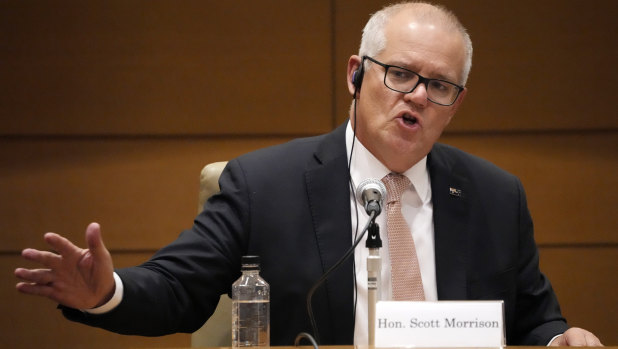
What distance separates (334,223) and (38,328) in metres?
1.82

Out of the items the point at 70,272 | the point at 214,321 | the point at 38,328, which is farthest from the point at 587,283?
the point at 70,272

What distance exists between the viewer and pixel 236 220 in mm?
1981

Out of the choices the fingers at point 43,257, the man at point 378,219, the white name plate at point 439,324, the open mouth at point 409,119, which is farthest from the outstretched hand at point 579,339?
the fingers at point 43,257

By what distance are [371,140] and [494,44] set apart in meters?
1.43

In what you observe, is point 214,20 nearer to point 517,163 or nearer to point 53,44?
point 53,44

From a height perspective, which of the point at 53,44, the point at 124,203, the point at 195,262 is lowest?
the point at 195,262

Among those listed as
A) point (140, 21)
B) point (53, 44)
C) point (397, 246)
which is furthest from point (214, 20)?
point (397, 246)

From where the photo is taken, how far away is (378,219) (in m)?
2.00

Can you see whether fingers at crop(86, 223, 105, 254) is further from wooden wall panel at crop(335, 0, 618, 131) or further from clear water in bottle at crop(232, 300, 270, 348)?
wooden wall panel at crop(335, 0, 618, 131)

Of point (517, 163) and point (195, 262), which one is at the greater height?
point (517, 163)

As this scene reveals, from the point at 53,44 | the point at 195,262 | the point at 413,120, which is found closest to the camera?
the point at 195,262

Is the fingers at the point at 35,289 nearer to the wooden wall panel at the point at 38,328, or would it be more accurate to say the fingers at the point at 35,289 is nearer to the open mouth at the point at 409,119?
the open mouth at the point at 409,119

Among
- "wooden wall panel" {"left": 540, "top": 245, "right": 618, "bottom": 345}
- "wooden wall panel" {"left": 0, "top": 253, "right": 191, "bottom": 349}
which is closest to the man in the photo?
"wooden wall panel" {"left": 540, "top": 245, "right": 618, "bottom": 345}

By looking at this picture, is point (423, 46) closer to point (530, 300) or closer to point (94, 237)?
point (530, 300)
